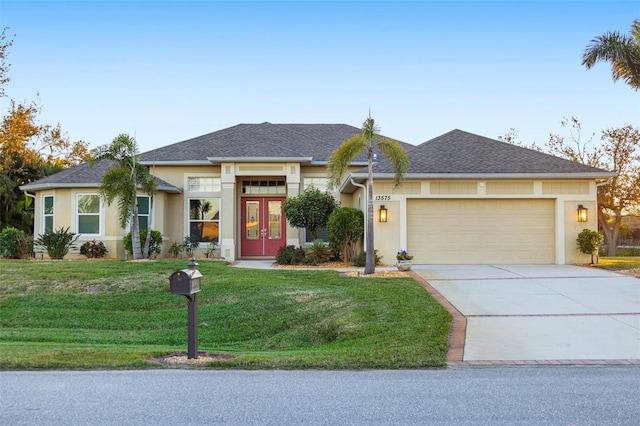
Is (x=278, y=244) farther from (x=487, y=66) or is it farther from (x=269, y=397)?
(x=269, y=397)

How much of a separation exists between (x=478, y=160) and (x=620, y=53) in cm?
501

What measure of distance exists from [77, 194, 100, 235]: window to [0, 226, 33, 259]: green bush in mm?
1937

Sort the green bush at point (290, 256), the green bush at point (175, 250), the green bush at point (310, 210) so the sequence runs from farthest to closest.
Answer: the green bush at point (175, 250) < the green bush at point (310, 210) < the green bush at point (290, 256)

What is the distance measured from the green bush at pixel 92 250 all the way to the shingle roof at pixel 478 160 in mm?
10111

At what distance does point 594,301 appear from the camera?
10898mm

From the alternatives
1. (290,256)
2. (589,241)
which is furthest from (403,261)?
(589,241)

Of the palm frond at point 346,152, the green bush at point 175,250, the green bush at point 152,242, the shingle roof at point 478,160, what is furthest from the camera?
the green bush at point 175,250

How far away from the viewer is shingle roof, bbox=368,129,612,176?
56.6 feet

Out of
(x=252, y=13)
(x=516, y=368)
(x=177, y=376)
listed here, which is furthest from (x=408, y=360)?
(x=252, y=13)

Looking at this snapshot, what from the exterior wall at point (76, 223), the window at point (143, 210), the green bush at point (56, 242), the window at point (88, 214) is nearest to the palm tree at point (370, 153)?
the window at point (143, 210)

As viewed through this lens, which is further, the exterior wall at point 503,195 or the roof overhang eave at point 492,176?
the exterior wall at point 503,195

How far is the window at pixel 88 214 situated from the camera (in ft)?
66.2

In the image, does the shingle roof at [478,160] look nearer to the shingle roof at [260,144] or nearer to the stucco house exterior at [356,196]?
the stucco house exterior at [356,196]

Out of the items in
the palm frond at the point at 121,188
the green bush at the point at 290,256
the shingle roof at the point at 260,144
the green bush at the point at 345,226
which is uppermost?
the shingle roof at the point at 260,144
